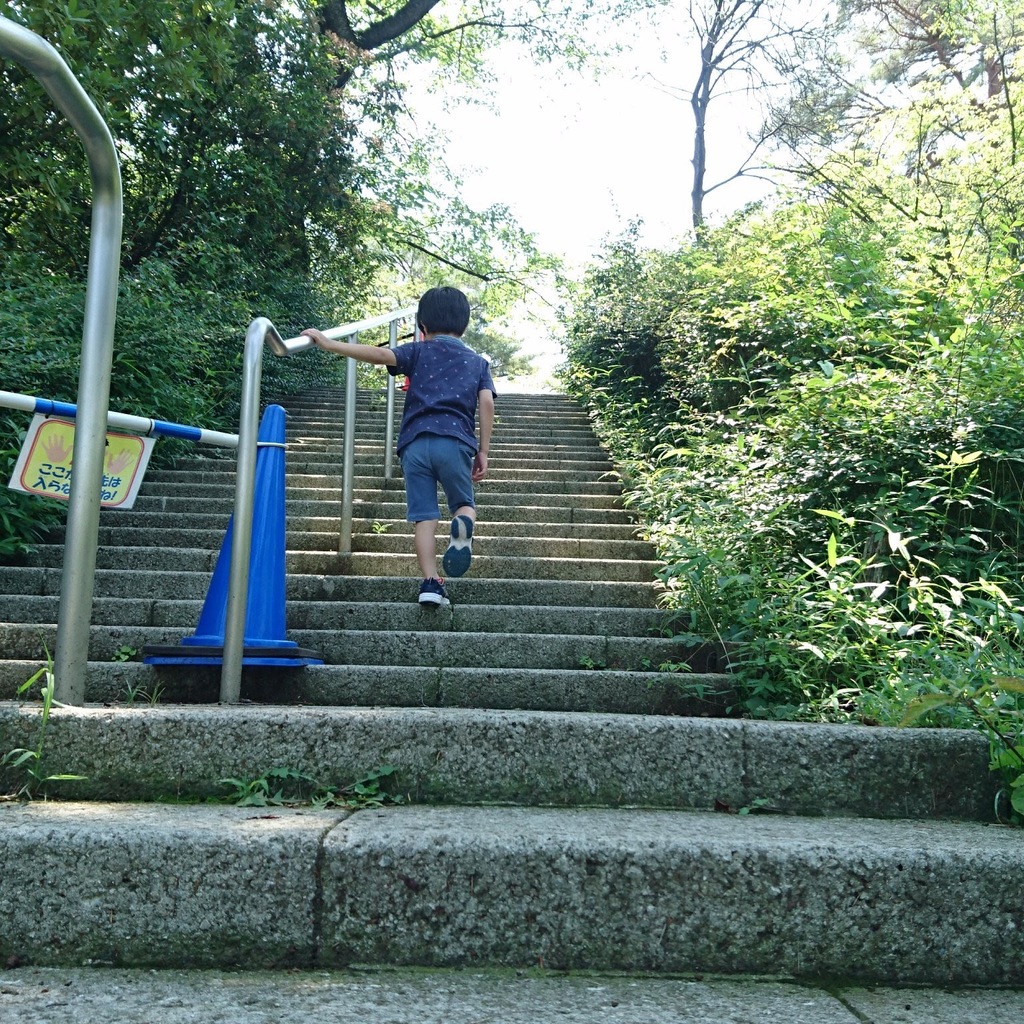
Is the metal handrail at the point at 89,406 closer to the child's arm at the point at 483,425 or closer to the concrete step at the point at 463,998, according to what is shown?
the concrete step at the point at 463,998

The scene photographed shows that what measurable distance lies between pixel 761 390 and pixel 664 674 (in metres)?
2.91

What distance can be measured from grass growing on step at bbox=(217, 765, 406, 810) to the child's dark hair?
86.8 inches

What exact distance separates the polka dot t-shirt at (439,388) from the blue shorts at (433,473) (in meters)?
0.03

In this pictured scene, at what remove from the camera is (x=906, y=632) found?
2842mm

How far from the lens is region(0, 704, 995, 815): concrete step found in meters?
1.99

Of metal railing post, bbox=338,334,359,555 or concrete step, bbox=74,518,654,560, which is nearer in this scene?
metal railing post, bbox=338,334,359,555

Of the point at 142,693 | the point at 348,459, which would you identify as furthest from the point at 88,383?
the point at 348,459

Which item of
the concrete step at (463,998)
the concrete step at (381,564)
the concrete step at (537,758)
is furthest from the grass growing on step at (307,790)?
the concrete step at (381,564)

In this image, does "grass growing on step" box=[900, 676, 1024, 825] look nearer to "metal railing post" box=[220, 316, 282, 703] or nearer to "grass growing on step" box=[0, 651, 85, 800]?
"metal railing post" box=[220, 316, 282, 703]

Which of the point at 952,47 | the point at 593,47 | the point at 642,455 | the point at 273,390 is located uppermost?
the point at 593,47

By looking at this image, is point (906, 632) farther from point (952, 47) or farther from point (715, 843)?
point (952, 47)

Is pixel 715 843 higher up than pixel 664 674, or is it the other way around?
pixel 664 674

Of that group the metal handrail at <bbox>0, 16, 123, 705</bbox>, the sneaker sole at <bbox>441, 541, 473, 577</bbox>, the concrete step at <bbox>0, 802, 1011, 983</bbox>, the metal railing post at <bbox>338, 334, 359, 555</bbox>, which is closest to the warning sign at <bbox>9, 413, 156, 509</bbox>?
the metal handrail at <bbox>0, 16, 123, 705</bbox>

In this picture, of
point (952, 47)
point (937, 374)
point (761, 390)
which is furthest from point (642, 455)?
point (952, 47)
